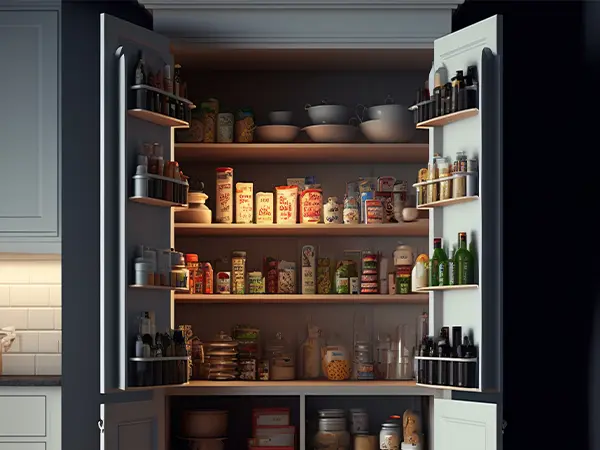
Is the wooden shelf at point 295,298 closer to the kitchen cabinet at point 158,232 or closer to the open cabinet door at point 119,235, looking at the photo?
the kitchen cabinet at point 158,232

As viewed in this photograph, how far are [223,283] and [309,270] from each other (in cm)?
40

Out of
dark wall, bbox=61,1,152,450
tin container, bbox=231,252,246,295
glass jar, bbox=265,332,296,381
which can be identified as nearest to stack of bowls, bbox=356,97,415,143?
tin container, bbox=231,252,246,295

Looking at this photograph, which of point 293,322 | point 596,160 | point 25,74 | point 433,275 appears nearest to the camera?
point 433,275

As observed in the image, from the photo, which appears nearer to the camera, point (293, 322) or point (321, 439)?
point (321, 439)

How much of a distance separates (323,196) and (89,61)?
1.29m

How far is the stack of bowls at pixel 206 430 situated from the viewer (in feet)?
13.6

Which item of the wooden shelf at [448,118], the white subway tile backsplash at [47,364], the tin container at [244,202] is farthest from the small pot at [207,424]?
the wooden shelf at [448,118]

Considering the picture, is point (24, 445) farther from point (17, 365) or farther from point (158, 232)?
point (158, 232)

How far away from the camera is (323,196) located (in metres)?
4.51

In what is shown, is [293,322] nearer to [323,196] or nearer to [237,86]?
[323,196]

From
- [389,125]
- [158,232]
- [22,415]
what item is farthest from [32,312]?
[389,125]

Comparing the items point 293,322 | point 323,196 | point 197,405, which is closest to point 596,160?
point 323,196

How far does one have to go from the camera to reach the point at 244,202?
13.8 ft

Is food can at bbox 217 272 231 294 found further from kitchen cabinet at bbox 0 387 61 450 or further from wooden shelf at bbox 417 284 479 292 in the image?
wooden shelf at bbox 417 284 479 292
